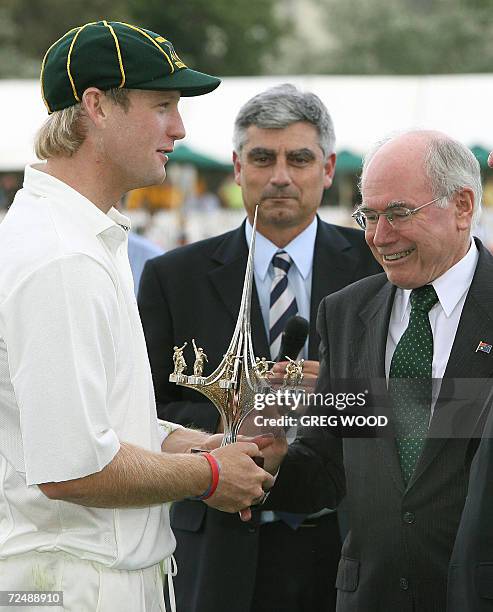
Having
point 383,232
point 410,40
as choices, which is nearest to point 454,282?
point 383,232

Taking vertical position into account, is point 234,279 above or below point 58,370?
above

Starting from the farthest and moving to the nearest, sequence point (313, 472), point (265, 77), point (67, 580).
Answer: point (265, 77) → point (313, 472) → point (67, 580)

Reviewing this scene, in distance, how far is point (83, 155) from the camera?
3.04 metres

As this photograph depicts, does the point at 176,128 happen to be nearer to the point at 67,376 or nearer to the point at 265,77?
the point at 67,376

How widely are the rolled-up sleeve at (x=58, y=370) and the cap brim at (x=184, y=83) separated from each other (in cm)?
62

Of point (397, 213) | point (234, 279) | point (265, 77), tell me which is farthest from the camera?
point (265, 77)

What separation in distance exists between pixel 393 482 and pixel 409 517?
112 millimetres

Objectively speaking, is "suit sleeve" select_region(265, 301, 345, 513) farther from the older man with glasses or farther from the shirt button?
the shirt button

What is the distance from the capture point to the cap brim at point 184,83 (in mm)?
3066

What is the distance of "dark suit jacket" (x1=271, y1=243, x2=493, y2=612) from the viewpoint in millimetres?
3137

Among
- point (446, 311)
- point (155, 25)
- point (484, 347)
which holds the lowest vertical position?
point (484, 347)

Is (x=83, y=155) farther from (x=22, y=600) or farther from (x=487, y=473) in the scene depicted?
(x=487, y=473)

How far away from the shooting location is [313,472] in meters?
3.59

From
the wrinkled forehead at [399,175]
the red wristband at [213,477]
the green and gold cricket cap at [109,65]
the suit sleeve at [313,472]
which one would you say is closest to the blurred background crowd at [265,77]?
the wrinkled forehead at [399,175]
